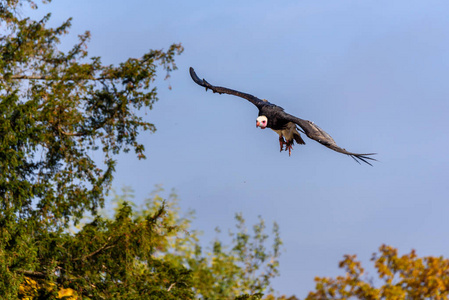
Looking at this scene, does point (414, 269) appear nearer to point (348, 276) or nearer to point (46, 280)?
point (348, 276)

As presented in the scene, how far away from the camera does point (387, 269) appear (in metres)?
19.3

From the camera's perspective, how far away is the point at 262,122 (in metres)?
11.6

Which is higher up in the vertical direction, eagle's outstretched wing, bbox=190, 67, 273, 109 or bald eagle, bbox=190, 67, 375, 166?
eagle's outstretched wing, bbox=190, 67, 273, 109

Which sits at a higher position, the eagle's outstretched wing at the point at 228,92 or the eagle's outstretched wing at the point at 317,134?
the eagle's outstretched wing at the point at 228,92

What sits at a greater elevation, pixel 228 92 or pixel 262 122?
pixel 228 92

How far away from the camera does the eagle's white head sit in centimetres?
1155

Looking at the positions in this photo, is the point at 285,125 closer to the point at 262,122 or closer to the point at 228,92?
the point at 262,122

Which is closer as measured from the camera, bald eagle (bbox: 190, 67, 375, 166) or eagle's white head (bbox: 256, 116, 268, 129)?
bald eagle (bbox: 190, 67, 375, 166)

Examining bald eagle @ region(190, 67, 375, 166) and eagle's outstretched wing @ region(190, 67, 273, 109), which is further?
eagle's outstretched wing @ region(190, 67, 273, 109)

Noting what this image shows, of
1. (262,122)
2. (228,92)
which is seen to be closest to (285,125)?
(262,122)

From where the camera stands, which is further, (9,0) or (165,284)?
(9,0)

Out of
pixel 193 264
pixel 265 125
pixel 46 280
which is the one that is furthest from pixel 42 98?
pixel 193 264

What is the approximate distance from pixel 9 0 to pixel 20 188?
219 inches

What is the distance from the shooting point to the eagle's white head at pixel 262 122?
37.9 feet
